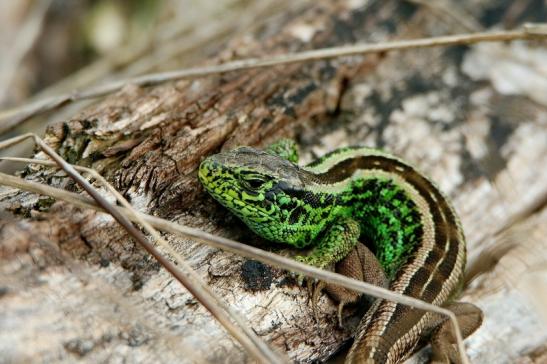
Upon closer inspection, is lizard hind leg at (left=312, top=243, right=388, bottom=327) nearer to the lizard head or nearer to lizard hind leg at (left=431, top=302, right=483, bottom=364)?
the lizard head

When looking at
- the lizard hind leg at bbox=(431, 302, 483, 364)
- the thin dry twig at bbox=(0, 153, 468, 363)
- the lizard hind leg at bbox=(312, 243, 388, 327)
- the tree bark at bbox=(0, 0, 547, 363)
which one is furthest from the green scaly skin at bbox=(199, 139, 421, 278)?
the thin dry twig at bbox=(0, 153, 468, 363)

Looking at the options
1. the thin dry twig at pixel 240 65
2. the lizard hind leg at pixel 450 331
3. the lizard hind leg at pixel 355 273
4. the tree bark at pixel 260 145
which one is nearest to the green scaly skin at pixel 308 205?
the lizard hind leg at pixel 355 273

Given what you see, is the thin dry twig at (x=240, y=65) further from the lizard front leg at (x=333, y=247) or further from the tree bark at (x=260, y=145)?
the lizard front leg at (x=333, y=247)

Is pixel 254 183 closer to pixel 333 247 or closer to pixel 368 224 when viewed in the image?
pixel 333 247

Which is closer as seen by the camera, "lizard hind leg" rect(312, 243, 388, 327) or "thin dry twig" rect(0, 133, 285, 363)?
"thin dry twig" rect(0, 133, 285, 363)

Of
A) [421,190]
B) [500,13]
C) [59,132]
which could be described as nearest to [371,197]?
[421,190]

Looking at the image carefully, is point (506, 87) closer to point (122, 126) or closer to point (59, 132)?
point (122, 126)
